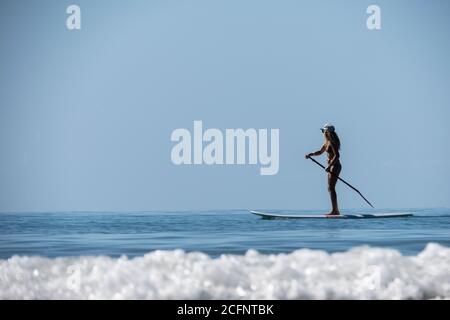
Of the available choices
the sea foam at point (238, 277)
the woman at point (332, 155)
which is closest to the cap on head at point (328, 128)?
the woman at point (332, 155)

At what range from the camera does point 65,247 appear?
516 inches

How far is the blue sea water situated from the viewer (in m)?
12.7

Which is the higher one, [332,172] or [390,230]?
[332,172]

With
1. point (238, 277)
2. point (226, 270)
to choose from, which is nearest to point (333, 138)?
point (226, 270)

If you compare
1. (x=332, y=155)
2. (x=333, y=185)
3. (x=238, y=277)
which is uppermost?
(x=332, y=155)

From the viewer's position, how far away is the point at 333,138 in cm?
1953

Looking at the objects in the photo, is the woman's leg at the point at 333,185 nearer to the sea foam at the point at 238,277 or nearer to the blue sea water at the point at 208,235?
the blue sea water at the point at 208,235

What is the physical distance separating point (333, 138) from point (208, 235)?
5.91 metres

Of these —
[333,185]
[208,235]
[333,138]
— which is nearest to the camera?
[208,235]

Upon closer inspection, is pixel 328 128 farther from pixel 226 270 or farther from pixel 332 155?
pixel 226 270
